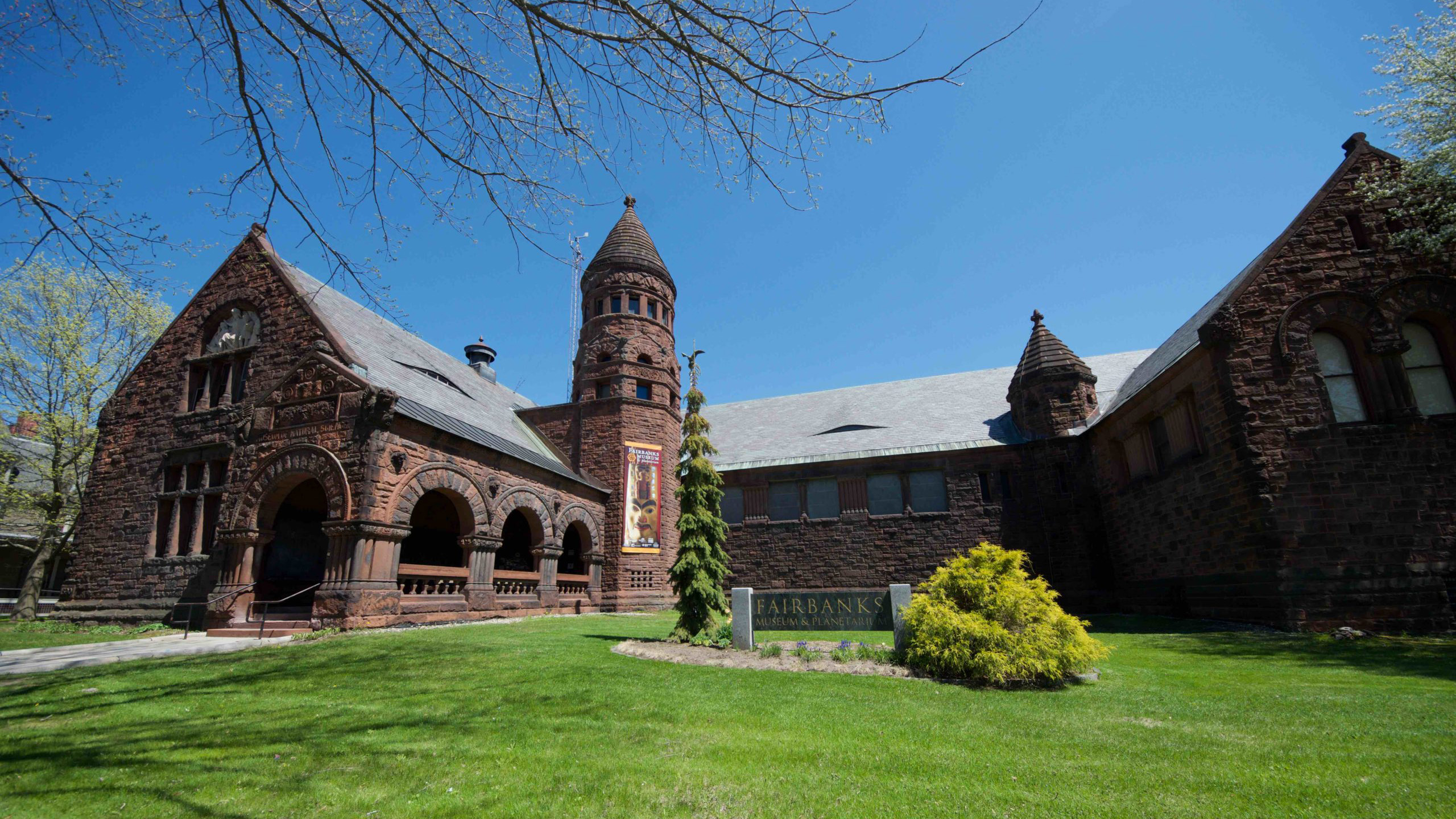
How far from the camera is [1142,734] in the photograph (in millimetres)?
5551

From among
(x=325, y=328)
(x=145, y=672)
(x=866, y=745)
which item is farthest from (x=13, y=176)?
(x=325, y=328)

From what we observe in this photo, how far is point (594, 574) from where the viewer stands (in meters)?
22.3

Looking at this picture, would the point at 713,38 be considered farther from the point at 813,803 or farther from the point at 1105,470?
the point at 1105,470

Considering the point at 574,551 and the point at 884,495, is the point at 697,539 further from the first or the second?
the point at 574,551

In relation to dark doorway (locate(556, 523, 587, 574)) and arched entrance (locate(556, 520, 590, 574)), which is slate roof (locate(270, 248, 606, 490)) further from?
dark doorway (locate(556, 523, 587, 574))

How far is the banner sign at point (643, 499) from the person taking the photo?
23.4m

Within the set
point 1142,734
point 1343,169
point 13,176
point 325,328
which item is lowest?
point 1142,734

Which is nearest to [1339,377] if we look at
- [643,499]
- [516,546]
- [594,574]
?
[643,499]

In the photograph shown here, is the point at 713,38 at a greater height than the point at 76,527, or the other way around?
the point at 713,38

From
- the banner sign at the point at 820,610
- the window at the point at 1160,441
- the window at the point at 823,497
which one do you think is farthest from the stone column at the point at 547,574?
the window at the point at 1160,441

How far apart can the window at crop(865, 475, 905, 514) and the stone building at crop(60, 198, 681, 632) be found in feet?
26.0

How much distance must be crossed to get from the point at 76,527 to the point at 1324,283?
34844mm

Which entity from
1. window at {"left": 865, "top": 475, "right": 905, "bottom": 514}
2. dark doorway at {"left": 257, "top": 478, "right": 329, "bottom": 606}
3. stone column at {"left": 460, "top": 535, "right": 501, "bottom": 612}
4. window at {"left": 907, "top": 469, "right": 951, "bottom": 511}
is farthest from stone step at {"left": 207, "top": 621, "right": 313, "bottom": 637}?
window at {"left": 907, "top": 469, "right": 951, "bottom": 511}

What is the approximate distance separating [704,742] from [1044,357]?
68.7 feet
